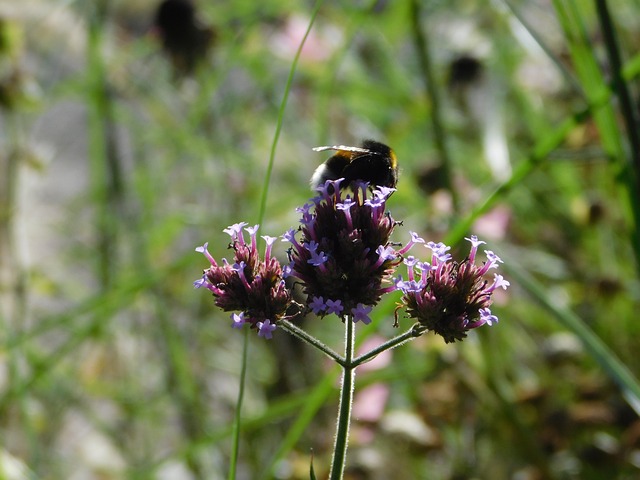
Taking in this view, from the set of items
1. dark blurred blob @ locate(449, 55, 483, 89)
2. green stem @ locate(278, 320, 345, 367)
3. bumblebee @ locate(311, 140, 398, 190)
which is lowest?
green stem @ locate(278, 320, 345, 367)

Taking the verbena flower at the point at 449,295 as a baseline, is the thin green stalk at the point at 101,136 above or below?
above

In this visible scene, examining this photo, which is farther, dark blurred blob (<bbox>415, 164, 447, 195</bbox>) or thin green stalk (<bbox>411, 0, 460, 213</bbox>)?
dark blurred blob (<bbox>415, 164, 447, 195</bbox>)

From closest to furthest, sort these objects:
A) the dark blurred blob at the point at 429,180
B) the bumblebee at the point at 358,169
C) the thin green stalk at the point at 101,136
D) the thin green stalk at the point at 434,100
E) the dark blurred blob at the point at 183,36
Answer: the bumblebee at the point at 358,169 → the thin green stalk at the point at 434,100 → the thin green stalk at the point at 101,136 → the dark blurred blob at the point at 429,180 → the dark blurred blob at the point at 183,36

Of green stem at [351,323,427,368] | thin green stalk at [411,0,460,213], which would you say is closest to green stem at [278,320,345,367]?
green stem at [351,323,427,368]

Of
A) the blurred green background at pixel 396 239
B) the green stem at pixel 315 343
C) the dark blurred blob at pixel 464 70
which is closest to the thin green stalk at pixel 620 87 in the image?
the blurred green background at pixel 396 239

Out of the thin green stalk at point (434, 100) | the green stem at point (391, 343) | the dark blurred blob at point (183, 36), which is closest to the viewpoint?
the green stem at point (391, 343)

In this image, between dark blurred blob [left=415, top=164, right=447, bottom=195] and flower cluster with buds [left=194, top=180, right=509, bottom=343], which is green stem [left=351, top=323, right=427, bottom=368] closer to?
flower cluster with buds [left=194, top=180, right=509, bottom=343]

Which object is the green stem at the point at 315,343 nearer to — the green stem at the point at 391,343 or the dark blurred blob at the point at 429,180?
the green stem at the point at 391,343

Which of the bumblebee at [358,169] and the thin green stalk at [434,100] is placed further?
the thin green stalk at [434,100]

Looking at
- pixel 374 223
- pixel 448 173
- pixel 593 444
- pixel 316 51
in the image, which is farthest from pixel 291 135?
pixel 374 223
